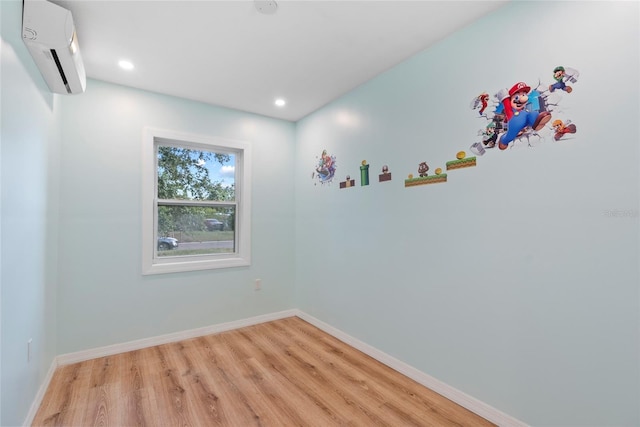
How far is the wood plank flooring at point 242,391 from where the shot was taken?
1903 millimetres

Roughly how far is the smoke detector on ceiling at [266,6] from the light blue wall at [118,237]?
1.71 meters

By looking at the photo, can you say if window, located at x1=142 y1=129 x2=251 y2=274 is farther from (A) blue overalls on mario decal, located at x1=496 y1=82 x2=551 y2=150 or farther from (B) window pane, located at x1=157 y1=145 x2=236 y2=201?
(A) blue overalls on mario decal, located at x1=496 y1=82 x2=551 y2=150

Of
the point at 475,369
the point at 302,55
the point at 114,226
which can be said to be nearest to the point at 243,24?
the point at 302,55

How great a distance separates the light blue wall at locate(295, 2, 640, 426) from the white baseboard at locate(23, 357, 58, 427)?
241 centimetres

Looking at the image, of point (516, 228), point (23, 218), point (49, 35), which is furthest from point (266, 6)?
point (516, 228)

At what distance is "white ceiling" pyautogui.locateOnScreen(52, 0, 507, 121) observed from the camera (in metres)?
1.89

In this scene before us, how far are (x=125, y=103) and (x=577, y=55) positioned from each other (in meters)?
3.49

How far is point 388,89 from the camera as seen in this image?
8.65ft

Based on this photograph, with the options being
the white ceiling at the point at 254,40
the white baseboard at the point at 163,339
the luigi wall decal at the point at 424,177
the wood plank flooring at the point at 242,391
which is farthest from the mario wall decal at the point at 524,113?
the white baseboard at the point at 163,339

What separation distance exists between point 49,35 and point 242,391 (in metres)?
2.54

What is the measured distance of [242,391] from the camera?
2.21 metres

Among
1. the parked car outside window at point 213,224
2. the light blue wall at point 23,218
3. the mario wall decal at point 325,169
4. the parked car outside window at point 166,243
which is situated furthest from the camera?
the parked car outside window at point 213,224

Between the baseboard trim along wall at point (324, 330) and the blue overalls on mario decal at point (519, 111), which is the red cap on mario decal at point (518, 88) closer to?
the blue overalls on mario decal at point (519, 111)

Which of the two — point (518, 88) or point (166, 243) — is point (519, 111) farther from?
point (166, 243)
